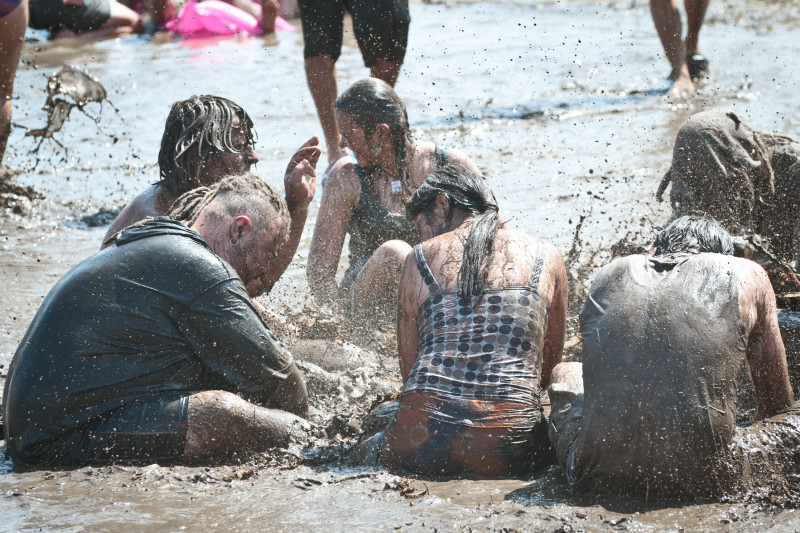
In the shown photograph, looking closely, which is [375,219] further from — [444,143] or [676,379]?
[444,143]

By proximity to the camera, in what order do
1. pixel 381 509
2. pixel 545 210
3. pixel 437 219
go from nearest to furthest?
pixel 381 509
pixel 437 219
pixel 545 210

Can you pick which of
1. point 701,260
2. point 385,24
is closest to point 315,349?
point 701,260

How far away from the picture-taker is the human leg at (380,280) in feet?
15.4

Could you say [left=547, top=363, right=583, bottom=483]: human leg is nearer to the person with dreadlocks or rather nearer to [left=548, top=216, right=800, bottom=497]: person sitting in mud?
[left=548, top=216, right=800, bottom=497]: person sitting in mud

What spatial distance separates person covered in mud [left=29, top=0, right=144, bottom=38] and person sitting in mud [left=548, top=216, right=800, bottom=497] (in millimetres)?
10223

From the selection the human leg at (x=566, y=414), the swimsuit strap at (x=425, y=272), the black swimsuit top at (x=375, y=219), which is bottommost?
the human leg at (x=566, y=414)

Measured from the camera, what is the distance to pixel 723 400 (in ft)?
9.64

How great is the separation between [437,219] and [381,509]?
1273 mm

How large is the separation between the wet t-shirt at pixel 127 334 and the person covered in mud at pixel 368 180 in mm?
1606

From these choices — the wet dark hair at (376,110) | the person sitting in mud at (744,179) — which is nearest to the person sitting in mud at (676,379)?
the person sitting in mud at (744,179)

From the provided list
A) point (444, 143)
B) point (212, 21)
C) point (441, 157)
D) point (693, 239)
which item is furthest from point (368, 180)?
point (212, 21)

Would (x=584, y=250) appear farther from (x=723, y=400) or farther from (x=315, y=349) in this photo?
(x=723, y=400)

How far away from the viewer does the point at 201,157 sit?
4.33 metres

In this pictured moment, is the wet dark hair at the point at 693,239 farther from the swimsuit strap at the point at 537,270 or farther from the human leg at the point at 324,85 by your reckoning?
the human leg at the point at 324,85
